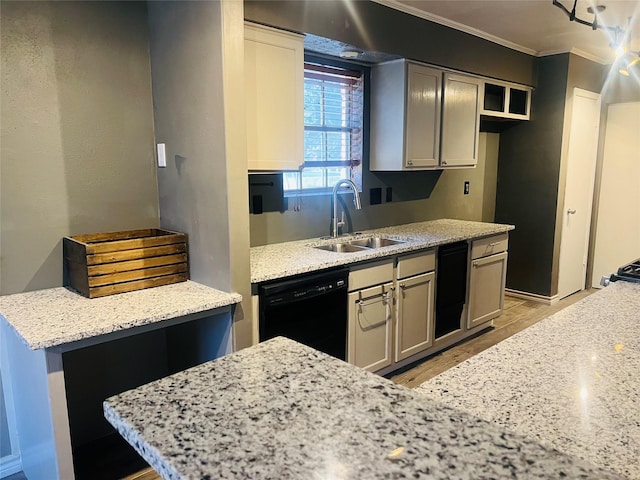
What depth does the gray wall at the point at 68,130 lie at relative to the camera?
1.98 meters

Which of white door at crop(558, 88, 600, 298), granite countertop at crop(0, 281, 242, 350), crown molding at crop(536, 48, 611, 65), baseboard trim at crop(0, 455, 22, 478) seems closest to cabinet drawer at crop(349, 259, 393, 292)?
granite countertop at crop(0, 281, 242, 350)

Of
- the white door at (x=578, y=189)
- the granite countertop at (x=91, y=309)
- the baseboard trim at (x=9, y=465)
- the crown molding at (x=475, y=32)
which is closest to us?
the granite countertop at (x=91, y=309)

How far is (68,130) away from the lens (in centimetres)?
213

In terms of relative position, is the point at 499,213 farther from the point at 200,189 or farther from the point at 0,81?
the point at 0,81

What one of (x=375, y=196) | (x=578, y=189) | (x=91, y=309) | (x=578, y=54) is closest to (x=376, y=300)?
(x=375, y=196)

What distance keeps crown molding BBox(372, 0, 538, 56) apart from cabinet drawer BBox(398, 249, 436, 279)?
64.7 inches

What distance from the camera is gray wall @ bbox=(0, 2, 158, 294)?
1.98 m

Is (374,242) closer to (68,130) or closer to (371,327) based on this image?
(371,327)

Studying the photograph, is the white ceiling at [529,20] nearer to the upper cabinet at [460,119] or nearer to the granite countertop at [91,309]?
the upper cabinet at [460,119]

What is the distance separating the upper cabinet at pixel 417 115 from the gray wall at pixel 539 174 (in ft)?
A: 3.87

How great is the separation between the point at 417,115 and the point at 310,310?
1.75 m

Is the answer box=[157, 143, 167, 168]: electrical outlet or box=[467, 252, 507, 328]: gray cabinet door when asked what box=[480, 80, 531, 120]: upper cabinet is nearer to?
box=[467, 252, 507, 328]: gray cabinet door

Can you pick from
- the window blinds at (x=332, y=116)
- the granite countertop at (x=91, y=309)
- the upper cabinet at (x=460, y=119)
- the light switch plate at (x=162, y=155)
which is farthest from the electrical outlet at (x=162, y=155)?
the upper cabinet at (x=460, y=119)

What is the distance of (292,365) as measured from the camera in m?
1.02
